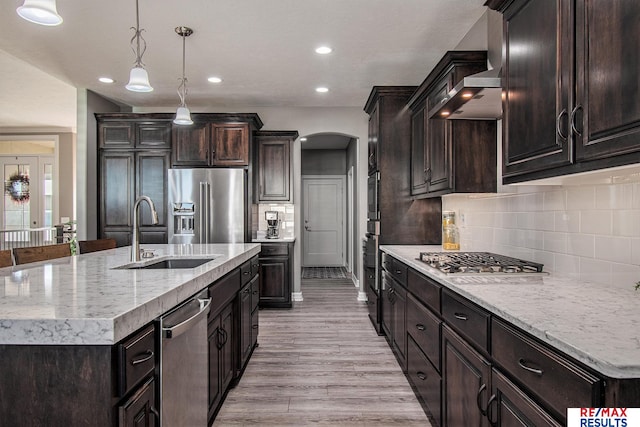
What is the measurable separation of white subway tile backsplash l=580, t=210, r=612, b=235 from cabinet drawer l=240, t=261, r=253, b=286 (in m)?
2.05

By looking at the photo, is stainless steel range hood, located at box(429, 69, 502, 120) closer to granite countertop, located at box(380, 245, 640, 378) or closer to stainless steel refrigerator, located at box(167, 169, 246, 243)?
granite countertop, located at box(380, 245, 640, 378)

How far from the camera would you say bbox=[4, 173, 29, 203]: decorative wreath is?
7.84 m

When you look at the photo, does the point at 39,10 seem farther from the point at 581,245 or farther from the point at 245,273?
the point at 581,245

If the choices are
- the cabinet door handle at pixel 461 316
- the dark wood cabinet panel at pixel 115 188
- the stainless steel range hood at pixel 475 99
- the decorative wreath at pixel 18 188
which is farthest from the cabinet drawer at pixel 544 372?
the decorative wreath at pixel 18 188

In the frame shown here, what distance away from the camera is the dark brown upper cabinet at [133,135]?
197 inches

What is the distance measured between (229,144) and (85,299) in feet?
12.9

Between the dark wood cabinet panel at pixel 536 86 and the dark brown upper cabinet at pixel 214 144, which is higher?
the dark brown upper cabinet at pixel 214 144

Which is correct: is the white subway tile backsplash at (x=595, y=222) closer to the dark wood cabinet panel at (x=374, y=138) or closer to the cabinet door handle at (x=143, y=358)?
the cabinet door handle at (x=143, y=358)

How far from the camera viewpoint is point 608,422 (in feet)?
2.88

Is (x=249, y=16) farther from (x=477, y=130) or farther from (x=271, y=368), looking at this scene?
(x=271, y=368)

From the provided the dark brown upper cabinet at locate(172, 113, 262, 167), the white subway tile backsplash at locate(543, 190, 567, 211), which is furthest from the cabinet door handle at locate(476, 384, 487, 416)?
the dark brown upper cabinet at locate(172, 113, 262, 167)

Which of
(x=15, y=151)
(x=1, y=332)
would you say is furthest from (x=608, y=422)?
(x=15, y=151)

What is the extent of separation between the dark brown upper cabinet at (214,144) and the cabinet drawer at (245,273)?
2.19 meters

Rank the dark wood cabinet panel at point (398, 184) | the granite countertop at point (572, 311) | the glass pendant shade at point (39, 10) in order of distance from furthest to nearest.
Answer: the dark wood cabinet panel at point (398, 184), the glass pendant shade at point (39, 10), the granite countertop at point (572, 311)
